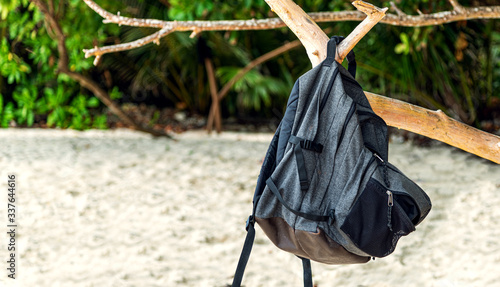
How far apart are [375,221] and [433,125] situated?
1.51ft

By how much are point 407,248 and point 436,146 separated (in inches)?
84.7

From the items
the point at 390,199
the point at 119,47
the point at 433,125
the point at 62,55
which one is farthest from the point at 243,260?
the point at 62,55

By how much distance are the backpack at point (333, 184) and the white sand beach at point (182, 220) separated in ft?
3.73

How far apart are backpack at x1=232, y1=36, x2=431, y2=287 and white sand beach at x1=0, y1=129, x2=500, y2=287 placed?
44.8 inches

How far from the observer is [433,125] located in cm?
154

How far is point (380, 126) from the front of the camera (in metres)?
1.34

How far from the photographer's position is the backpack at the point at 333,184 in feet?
4.11

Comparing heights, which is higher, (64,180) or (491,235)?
(491,235)

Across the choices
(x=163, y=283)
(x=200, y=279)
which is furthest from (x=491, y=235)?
(x=163, y=283)

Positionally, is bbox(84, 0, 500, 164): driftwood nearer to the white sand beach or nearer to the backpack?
the backpack

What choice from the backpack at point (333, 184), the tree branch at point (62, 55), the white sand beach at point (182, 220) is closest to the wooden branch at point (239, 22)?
the backpack at point (333, 184)

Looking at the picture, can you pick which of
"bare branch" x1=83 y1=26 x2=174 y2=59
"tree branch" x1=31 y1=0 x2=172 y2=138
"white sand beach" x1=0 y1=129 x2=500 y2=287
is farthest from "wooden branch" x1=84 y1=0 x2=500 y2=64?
"tree branch" x1=31 y1=0 x2=172 y2=138

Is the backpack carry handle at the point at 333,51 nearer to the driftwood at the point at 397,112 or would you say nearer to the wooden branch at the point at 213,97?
the driftwood at the point at 397,112

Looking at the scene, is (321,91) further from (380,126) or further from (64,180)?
(64,180)
